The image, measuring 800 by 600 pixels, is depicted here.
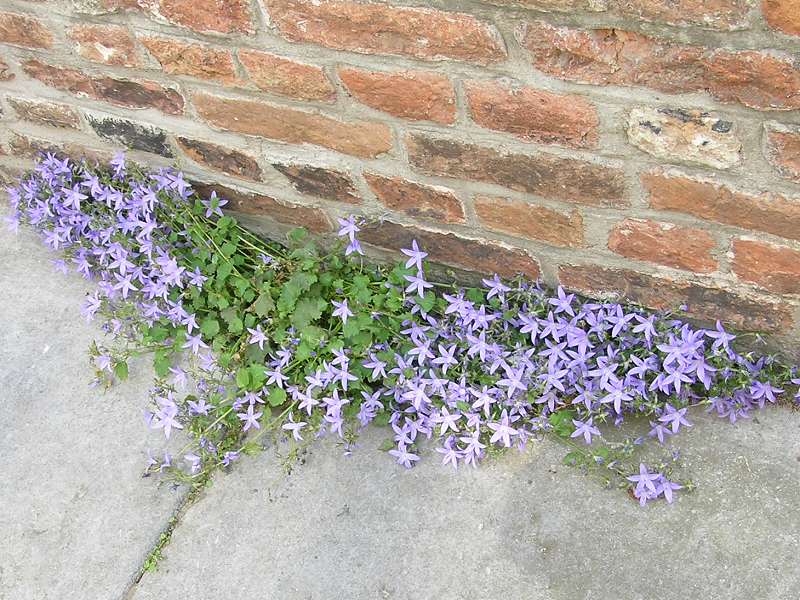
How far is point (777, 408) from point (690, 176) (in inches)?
26.3

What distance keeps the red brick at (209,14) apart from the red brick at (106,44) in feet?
0.50

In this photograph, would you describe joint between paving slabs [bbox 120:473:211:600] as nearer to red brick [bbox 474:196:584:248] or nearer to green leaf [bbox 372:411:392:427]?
green leaf [bbox 372:411:392:427]

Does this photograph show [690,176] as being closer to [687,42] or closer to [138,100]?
[687,42]

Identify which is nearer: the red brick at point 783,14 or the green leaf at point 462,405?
the red brick at point 783,14

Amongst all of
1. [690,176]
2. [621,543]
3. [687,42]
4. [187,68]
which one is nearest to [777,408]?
[621,543]

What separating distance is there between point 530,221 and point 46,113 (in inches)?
60.1

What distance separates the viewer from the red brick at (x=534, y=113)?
1743 millimetres

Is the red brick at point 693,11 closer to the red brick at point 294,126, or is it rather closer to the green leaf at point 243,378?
the red brick at point 294,126

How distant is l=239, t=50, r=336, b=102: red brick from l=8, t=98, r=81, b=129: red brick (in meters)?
0.76

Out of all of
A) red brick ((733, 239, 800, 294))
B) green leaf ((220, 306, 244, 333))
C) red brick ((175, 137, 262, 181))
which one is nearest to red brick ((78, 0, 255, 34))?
red brick ((175, 137, 262, 181))

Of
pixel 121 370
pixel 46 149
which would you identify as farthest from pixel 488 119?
pixel 46 149

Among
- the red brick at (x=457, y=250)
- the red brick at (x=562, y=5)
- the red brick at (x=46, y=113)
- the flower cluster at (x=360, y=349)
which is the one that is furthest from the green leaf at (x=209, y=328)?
the red brick at (x=562, y=5)

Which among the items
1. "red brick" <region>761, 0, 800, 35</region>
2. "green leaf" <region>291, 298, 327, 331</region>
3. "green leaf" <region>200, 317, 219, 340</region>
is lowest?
"green leaf" <region>200, 317, 219, 340</region>

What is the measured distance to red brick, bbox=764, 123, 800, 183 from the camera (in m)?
1.59
